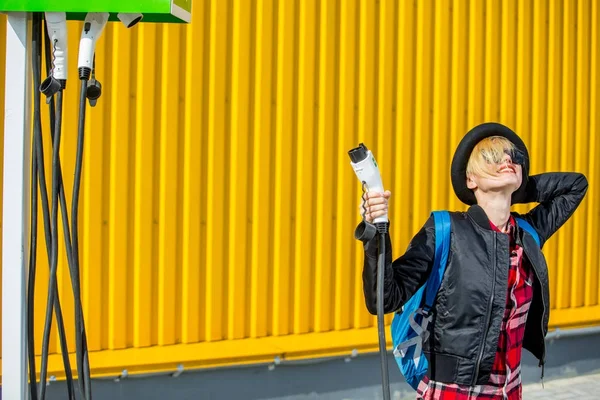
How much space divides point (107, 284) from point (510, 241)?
252 centimetres

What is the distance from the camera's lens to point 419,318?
277cm

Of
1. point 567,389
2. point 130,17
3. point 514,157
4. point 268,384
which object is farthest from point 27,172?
point 567,389

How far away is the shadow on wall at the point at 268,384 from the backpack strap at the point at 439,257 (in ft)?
7.90

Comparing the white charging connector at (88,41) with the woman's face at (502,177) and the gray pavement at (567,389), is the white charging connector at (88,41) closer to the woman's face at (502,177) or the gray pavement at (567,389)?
the woman's face at (502,177)

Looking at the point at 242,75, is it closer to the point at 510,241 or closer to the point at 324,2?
the point at 324,2

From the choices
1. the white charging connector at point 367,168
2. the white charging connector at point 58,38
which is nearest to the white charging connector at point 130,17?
the white charging connector at point 58,38

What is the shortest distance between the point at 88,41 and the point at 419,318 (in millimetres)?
1361

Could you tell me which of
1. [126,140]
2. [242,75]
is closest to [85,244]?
[126,140]

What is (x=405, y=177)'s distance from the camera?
549 centimetres

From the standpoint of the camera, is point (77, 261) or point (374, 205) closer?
point (77, 261)

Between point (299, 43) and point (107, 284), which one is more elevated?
point (299, 43)

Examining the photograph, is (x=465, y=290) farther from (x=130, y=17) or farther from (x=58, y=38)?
(x=58, y=38)

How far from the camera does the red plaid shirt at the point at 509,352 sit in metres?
2.70

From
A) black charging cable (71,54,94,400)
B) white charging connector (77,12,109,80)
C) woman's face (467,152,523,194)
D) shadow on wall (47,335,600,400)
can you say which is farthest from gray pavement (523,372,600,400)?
white charging connector (77,12,109,80)
